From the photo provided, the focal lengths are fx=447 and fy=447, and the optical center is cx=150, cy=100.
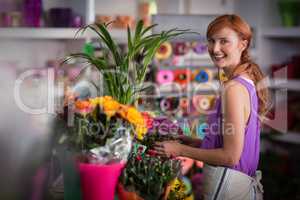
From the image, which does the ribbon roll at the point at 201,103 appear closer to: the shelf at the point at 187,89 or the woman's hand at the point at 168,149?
the shelf at the point at 187,89

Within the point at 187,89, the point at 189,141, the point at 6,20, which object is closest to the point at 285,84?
the point at 187,89

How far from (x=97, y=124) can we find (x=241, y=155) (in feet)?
1.37

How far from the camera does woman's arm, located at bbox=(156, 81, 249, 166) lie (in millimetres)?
1139

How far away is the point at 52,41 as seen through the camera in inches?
117

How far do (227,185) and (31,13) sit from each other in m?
2.02

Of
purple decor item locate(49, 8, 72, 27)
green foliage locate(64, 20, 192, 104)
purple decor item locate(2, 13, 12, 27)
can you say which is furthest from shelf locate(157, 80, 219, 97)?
green foliage locate(64, 20, 192, 104)

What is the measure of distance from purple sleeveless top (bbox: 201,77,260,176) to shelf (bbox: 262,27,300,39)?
2385 millimetres

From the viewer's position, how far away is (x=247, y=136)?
1.20 metres

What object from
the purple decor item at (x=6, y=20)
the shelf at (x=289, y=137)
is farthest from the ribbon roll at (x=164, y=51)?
the shelf at (x=289, y=137)

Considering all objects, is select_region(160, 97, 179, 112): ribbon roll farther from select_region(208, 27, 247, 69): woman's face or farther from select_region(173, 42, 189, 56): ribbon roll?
select_region(208, 27, 247, 69): woman's face

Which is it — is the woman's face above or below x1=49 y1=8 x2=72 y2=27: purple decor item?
below

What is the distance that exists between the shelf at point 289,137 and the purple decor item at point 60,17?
1.82m

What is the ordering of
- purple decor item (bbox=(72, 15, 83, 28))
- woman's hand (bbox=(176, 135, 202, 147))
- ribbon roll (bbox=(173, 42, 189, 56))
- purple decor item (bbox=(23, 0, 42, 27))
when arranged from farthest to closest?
1. ribbon roll (bbox=(173, 42, 189, 56))
2. purple decor item (bbox=(72, 15, 83, 28))
3. purple decor item (bbox=(23, 0, 42, 27))
4. woman's hand (bbox=(176, 135, 202, 147))

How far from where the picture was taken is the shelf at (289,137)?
3.37 metres
